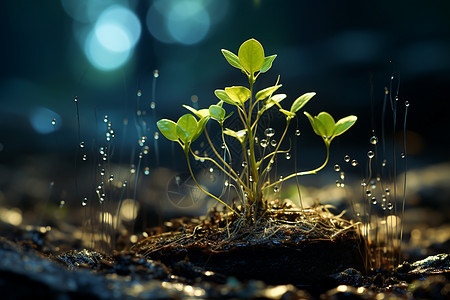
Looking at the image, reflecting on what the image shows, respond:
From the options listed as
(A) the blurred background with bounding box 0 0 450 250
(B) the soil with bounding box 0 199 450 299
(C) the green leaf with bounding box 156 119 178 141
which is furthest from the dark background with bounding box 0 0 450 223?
(B) the soil with bounding box 0 199 450 299

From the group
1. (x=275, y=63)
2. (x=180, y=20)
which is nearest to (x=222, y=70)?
(x=275, y=63)

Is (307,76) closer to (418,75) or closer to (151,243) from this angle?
(418,75)

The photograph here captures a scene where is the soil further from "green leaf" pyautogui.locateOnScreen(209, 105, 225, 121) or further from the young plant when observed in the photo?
"green leaf" pyautogui.locateOnScreen(209, 105, 225, 121)

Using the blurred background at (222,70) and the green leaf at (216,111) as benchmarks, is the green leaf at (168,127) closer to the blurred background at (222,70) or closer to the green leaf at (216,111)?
the green leaf at (216,111)

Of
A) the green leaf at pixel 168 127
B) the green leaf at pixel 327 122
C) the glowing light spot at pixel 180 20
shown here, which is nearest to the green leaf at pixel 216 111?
the green leaf at pixel 168 127

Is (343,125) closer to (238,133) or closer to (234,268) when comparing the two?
(238,133)
